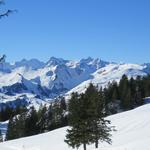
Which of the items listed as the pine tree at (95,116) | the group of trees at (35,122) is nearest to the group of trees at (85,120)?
the pine tree at (95,116)

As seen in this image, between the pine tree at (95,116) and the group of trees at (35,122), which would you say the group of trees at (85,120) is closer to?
the pine tree at (95,116)

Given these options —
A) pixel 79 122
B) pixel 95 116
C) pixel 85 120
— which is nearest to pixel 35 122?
pixel 95 116

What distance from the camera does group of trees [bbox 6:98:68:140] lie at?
12012 cm

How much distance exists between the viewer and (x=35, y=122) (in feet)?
405

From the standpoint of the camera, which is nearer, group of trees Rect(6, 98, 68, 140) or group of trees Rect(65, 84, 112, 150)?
group of trees Rect(65, 84, 112, 150)

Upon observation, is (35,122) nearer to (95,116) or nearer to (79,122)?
Answer: (95,116)

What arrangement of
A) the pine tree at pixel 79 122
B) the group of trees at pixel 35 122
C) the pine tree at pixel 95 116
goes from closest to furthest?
the pine tree at pixel 79 122 < the pine tree at pixel 95 116 < the group of trees at pixel 35 122

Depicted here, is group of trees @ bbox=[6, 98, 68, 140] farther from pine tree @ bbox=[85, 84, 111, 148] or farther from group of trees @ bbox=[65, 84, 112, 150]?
group of trees @ bbox=[65, 84, 112, 150]

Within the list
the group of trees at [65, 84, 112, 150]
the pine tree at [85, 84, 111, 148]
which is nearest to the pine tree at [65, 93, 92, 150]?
the group of trees at [65, 84, 112, 150]

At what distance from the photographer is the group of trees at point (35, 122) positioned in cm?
12012

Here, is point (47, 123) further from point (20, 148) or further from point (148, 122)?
point (148, 122)

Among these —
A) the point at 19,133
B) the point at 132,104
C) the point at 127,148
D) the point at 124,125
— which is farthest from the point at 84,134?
the point at 132,104

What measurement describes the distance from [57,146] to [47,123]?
6234 centimetres

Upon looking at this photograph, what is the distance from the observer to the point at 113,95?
421 feet
